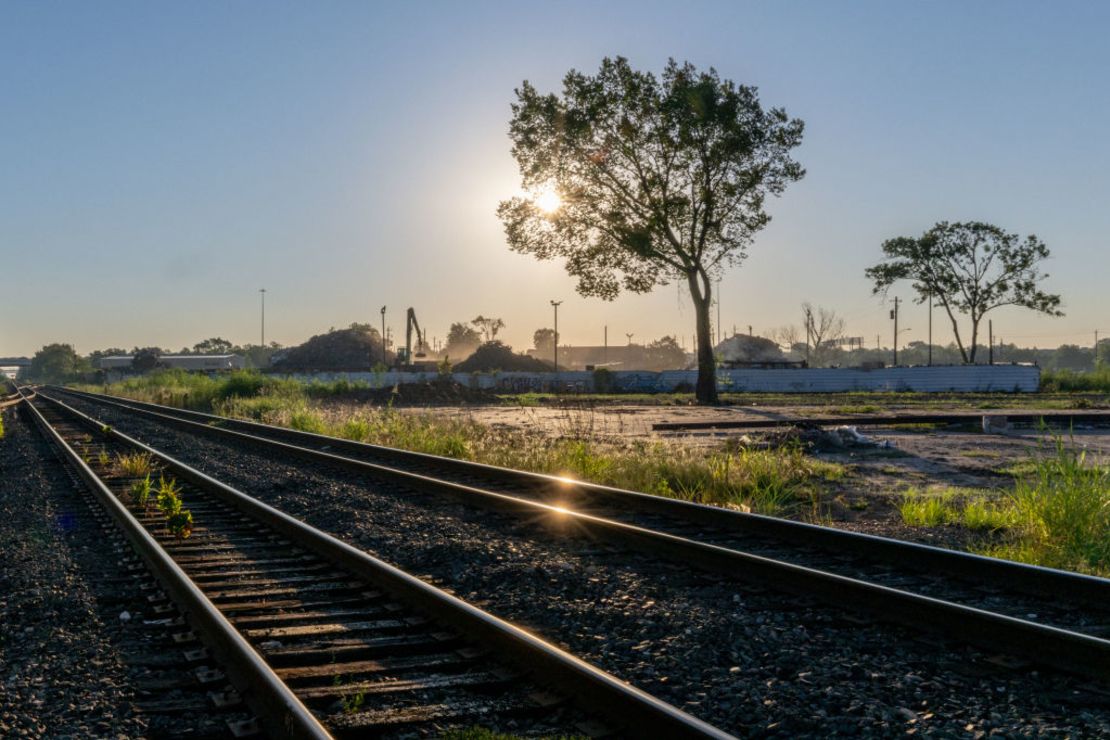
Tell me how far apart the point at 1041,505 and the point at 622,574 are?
398cm

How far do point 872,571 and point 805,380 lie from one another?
162 feet

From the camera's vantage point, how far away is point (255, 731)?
381 cm

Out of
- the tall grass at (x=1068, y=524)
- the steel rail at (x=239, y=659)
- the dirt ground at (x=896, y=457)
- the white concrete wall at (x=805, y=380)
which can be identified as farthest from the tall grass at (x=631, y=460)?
the white concrete wall at (x=805, y=380)

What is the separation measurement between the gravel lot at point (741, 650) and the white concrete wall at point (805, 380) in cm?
4319

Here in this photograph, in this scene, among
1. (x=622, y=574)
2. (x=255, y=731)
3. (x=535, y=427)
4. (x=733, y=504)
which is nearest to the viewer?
(x=255, y=731)

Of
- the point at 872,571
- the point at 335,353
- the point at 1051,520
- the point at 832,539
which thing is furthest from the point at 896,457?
the point at 335,353

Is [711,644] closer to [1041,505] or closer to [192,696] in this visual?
[192,696]

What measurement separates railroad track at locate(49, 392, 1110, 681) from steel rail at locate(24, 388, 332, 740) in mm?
3273

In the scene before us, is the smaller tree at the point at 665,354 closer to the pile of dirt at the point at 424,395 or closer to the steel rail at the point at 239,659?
the pile of dirt at the point at 424,395

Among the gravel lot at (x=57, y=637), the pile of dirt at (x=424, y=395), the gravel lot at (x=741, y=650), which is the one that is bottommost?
the gravel lot at (x=57, y=637)

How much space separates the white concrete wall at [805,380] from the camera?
169ft

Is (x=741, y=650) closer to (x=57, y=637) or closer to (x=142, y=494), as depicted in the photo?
(x=57, y=637)

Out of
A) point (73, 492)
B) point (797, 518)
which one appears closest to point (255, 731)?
point (797, 518)

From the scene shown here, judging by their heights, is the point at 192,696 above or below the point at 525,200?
below
